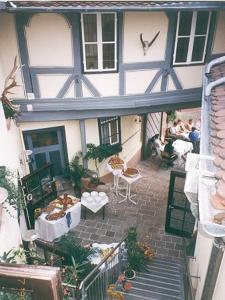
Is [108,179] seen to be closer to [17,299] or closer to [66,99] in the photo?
[66,99]

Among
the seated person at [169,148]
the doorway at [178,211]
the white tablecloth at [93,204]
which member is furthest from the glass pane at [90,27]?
the seated person at [169,148]

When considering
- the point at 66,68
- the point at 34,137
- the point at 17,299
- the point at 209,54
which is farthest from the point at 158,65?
the point at 17,299

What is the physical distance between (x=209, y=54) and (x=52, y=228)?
7.31m

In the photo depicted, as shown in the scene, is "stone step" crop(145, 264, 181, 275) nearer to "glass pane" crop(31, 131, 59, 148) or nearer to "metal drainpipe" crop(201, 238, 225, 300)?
"metal drainpipe" crop(201, 238, 225, 300)

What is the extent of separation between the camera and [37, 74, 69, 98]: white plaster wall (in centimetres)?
858

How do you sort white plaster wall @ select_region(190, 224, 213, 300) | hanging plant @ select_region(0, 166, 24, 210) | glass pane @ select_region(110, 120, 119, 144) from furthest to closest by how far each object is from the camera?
glass pane @ select_region(110, 120, 119, 144) → white plaster wall @ select_region(190, 224, 213, 300) → hanging plant @ select_region(0, 166, 24, 210)

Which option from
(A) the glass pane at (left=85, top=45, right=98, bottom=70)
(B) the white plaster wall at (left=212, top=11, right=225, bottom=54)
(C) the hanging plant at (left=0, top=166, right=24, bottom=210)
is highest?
(B) the white plaster wall at (left=212, top=11, right=225, bottom=54)

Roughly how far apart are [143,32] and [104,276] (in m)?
6.73

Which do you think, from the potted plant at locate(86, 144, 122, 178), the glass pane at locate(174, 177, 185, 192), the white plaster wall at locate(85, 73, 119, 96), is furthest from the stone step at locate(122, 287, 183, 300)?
the white plaster wall at locate(85, 73, 119, 96)

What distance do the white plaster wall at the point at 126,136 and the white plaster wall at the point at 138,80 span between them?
2.14m

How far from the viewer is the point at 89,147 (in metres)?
10.5

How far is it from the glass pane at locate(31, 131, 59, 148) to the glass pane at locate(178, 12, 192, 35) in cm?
538

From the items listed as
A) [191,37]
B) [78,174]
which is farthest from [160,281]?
[191,37]

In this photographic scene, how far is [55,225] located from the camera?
8.41 meters
